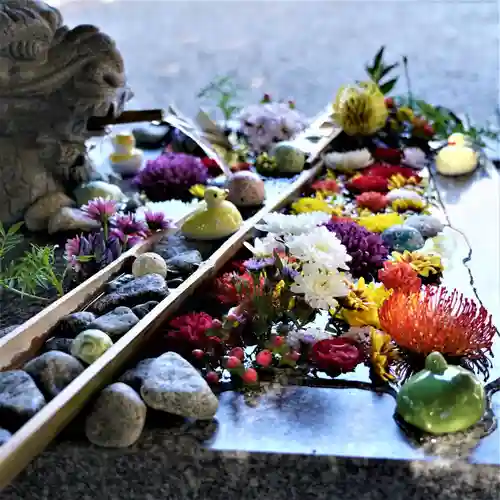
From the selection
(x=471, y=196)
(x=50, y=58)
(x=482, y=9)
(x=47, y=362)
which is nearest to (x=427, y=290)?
(x=47, y=362)

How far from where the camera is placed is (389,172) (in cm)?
165

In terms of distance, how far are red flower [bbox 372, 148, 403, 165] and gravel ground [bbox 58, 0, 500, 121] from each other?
71 centimetres

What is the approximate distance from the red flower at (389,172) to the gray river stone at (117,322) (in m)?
0.83

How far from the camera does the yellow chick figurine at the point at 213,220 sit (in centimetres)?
125

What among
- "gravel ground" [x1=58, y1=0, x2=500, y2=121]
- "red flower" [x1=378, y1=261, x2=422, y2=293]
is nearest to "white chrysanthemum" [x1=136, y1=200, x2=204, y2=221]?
"red flower" [x1=378, y1=261, x2=422, y2=293]

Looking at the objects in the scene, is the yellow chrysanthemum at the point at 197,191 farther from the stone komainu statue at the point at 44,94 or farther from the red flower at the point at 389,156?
the red flower at the point at 389,156

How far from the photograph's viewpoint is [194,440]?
792 millimetres

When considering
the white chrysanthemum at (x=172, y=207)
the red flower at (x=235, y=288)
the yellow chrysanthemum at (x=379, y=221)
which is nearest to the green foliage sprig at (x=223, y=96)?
the white chrysanthemum at (x=172, y=207)

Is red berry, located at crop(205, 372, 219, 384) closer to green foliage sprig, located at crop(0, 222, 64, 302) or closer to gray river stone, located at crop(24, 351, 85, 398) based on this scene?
gray river stone, located at crop(24, 351, 85, 398)

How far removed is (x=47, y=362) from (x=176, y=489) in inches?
7.7

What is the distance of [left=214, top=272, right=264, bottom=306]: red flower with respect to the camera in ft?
3.21

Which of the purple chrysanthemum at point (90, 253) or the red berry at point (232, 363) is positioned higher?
the red berry at point (232, 363)

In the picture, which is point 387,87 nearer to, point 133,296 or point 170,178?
point 170,178

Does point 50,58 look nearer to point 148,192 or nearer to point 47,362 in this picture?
point 148,192
